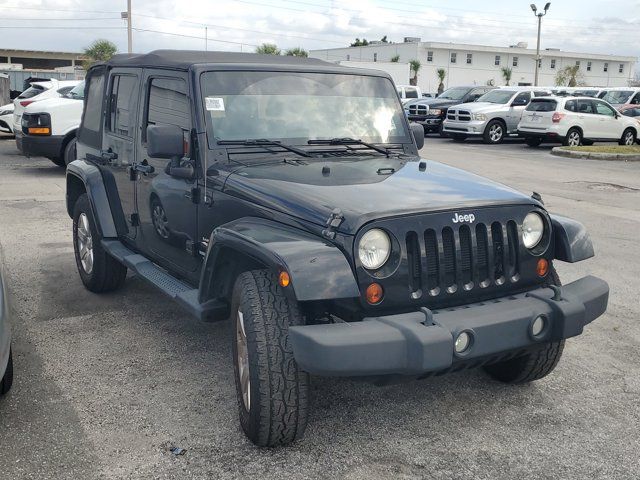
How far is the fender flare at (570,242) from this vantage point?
12.6 feet

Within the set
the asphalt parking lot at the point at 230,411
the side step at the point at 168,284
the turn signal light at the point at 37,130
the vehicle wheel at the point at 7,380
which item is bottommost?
the asphalt parking lot at the point at 230,411

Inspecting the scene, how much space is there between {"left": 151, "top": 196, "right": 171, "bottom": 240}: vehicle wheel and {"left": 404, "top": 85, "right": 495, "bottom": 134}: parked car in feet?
63.8

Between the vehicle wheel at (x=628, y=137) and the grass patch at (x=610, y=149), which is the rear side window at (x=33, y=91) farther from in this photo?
the vehicle wheel at (x=628, y=137)

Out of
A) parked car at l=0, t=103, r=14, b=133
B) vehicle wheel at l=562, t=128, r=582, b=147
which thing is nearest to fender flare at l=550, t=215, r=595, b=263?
parked car at l=0, t=103, r=14, b=133

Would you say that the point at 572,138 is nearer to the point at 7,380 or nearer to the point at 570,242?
the point at 570,242

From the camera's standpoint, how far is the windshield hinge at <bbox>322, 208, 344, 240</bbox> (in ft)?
10.8

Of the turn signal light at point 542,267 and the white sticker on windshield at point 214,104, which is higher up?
the white sticker on windshield at point 214,104

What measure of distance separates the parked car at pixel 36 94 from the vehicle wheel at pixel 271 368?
1158cm

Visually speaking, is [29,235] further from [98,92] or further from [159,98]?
[159,98]

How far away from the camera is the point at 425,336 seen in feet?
9.96

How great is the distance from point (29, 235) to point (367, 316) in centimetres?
610

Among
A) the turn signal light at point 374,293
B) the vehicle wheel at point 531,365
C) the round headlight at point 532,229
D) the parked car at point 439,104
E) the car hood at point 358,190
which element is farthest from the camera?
the parked car at point 439,104

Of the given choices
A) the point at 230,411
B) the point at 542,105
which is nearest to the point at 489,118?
the point at 542,105

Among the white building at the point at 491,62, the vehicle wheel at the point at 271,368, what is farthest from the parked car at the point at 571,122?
the white building at the point at 491,62
